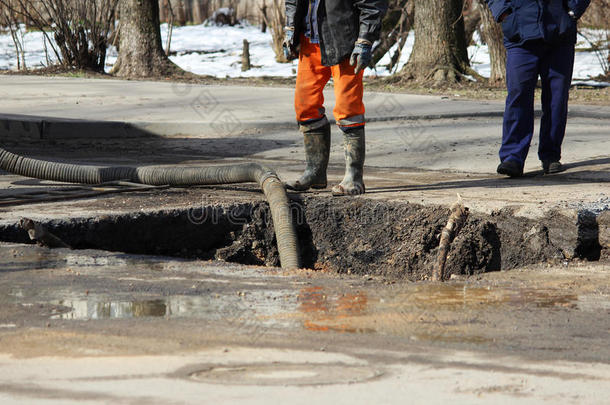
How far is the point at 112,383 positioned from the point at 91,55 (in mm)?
15240

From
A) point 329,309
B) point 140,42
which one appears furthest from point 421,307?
point 140,42

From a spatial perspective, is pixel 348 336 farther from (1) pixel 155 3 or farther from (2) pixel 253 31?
(2) pixel 253 31

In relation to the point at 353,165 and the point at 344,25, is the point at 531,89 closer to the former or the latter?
the point at 353,165

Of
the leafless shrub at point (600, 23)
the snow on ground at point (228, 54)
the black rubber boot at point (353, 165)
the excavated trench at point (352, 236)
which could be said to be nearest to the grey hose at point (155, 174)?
the excavated trench at point (352, 236)

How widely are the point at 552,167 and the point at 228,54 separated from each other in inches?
693

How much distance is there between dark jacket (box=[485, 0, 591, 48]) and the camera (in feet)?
19.1

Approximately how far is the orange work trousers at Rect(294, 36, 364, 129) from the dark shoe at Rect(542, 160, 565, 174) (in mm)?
1786

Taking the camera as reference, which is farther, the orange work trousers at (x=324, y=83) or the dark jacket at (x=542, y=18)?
the dark jacket at (x=542, y=18)

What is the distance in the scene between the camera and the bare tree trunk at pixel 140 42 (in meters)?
15.9

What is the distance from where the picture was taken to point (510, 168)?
6.08m

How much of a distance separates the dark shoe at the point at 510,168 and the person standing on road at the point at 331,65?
1.28 m

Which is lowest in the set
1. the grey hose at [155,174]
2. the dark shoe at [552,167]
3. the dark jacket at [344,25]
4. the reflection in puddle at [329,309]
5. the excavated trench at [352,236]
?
the excavated trench at [352,236]

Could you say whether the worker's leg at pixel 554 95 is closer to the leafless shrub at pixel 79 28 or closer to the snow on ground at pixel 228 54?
the snow on ground at pixel 228 54

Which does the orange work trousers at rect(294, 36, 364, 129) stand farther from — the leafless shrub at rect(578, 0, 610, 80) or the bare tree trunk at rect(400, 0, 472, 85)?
the leafless shrub at rect(578, 0, 610, 80)
